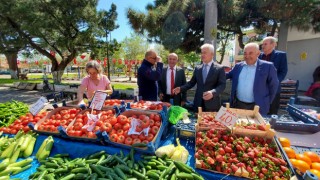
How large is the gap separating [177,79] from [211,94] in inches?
50.5

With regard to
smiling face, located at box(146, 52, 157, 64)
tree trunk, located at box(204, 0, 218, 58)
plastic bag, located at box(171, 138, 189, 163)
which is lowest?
plastic bag, located at box(171, 138, 189, 163)

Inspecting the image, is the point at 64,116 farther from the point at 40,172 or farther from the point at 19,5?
the point at 19,5

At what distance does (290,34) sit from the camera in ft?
37.2

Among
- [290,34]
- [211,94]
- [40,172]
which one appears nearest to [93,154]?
[40,172]

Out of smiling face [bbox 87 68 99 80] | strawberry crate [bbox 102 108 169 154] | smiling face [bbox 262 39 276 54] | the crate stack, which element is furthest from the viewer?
the crate stack

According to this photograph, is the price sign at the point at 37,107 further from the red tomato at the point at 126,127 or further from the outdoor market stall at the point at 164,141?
the red tomato at the point at 126,127

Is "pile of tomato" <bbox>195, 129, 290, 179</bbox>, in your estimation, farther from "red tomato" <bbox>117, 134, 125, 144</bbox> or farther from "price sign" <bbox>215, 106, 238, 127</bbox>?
"red tomato" <bbox>117, 134, 125, 144</bbox>

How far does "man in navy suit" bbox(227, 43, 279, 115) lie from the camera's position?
2.96 metres

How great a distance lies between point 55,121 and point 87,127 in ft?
1.75

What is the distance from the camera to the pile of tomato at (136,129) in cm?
209

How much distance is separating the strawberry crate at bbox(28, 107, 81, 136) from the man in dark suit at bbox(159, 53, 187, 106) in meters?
1.75

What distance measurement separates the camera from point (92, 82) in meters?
3.49

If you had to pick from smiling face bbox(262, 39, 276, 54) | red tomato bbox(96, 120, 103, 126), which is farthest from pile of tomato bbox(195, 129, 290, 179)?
smiling face bbox(262, 39, 276, 54)

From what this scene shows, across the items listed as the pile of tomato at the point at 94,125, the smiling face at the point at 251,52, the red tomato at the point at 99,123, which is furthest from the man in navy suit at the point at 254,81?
the red tomato at the point at 99,123
